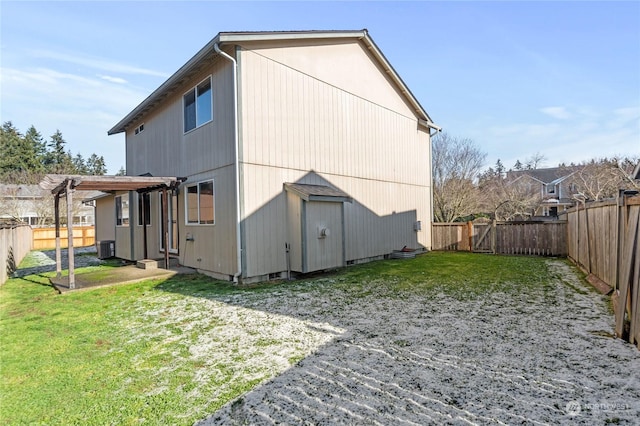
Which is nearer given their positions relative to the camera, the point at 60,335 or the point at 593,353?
the point at 593,353

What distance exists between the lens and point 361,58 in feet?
35.3

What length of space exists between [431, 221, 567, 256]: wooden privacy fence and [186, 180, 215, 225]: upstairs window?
9.95 metres

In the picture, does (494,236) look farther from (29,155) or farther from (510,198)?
(29,155)

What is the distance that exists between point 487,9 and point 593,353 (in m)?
9.34

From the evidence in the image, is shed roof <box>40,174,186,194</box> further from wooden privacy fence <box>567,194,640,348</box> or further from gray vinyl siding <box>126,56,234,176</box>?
wooden privacy fence <box>567,194,640,348</box>

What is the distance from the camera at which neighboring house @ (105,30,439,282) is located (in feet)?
24.8

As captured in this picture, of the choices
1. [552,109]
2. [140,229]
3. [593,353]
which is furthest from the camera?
[552,109]

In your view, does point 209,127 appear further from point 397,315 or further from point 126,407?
point 126,407

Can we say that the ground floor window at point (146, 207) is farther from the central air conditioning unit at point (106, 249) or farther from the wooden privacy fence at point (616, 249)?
the wooden privacy fence at point (616, 249)

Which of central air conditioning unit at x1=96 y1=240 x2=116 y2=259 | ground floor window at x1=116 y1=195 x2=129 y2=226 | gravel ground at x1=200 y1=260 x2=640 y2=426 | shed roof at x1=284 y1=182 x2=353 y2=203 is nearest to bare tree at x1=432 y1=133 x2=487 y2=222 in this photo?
shed roof at x1=284 y1=182 x2=353 y2=203

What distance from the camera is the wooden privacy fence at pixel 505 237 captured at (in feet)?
38.6

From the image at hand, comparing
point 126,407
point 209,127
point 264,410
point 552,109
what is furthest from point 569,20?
point 552,109

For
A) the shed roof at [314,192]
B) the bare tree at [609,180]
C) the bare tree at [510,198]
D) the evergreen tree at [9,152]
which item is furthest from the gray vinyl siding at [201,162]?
the evergreen tree at [9,152]

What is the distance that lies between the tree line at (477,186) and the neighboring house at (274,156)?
9.95 meters
